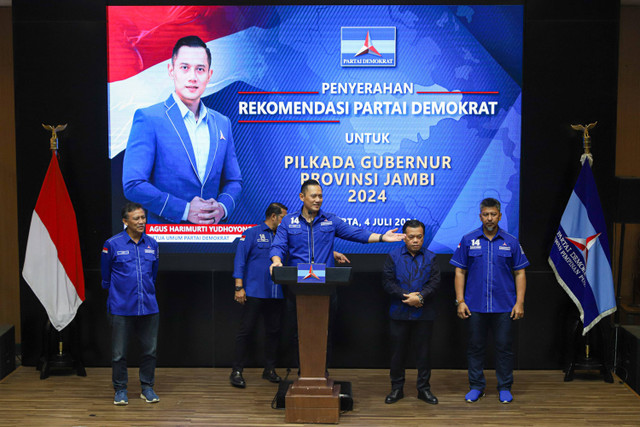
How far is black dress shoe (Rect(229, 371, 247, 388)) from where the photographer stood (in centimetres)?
511

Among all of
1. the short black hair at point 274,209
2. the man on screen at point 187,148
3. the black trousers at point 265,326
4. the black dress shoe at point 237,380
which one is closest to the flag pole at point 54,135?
the man on screen at point 187,148

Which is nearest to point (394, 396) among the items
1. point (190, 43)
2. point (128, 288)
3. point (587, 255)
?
point (587, 255)

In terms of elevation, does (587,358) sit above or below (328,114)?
below

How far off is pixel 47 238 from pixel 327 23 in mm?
2901

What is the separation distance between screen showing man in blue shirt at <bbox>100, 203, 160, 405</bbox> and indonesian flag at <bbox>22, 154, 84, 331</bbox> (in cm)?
80

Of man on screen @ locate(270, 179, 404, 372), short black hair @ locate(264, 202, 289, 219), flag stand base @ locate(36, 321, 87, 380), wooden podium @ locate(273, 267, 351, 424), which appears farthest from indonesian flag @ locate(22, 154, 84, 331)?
wooden podium @ locate(273, 267, 351, 424)

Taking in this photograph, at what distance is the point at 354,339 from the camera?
562cm

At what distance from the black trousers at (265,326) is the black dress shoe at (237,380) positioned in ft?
0.11

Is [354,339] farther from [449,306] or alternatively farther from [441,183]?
[441,183]

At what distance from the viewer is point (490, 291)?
15.6ft

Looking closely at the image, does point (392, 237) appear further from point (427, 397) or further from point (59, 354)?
point (59, 354)

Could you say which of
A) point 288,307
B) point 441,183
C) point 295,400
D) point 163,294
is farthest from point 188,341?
point 441,183

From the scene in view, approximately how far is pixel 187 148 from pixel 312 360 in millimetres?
2154

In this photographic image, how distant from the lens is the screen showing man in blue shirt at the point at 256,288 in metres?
5.09
